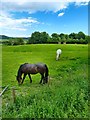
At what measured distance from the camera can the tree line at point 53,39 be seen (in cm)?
3275

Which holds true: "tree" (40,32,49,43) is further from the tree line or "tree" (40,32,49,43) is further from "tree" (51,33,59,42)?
"tree" (51,33,59,42)

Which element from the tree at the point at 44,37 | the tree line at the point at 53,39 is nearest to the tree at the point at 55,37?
the tree line at the point at 53,39

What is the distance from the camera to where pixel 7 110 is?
597 centimetres

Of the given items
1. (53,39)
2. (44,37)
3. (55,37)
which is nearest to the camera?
(44,37)

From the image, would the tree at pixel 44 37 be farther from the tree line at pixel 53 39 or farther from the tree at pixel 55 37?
the tree at pixel 55 37

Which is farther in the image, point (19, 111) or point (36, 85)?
point (36, 85)

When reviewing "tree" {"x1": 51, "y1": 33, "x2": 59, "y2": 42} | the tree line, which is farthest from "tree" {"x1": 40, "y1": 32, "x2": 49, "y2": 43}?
"tree" {"x1": 51, "y1": 33, "x2": 59, "y2": 42}

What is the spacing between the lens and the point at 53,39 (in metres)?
37.0

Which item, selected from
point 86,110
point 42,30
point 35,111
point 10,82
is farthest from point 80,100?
point 42,30

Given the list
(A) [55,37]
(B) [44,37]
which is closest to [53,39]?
(A) [55,37]

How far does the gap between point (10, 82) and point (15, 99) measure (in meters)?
4.00

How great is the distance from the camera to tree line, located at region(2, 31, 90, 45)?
32750 mm

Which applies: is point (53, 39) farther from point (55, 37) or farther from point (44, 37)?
point (44, 37)

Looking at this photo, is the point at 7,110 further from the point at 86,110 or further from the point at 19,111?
the point at 86,110
